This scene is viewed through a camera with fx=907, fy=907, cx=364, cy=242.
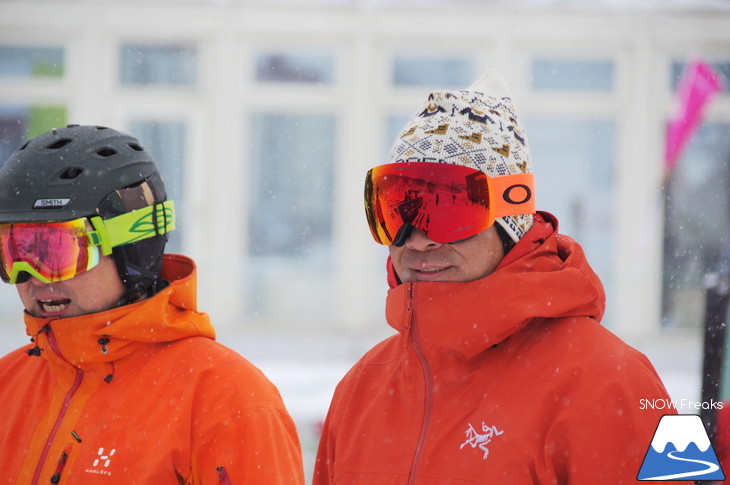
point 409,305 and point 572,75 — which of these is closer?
point 409,305

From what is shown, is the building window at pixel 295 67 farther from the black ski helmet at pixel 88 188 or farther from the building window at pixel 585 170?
the black ski helmet at pixel 88 188

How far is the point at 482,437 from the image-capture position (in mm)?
2115

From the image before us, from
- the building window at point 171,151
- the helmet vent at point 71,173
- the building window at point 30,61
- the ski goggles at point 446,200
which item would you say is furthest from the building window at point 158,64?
the ski goggles at point 446,200

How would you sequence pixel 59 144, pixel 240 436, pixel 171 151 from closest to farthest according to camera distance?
pixel 240 436, pixel 59 144, pixel 171 151

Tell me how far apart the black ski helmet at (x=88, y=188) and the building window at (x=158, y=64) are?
9.09m

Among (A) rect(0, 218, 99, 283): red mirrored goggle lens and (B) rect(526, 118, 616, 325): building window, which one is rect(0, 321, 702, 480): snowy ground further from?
(A) rect(0, 218, 99, 283): red mirrored goggle lens


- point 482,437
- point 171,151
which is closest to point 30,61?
point 171,151

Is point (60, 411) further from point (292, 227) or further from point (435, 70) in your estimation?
point (435, 70)

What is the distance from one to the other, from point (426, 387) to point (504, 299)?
0.31 m

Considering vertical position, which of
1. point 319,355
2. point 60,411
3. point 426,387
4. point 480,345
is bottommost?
point 319,355

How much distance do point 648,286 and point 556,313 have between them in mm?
9963

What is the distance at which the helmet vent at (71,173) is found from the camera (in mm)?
2801

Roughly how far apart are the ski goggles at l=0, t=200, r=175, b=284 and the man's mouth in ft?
0.26

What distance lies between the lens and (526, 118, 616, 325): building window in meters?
11.7
